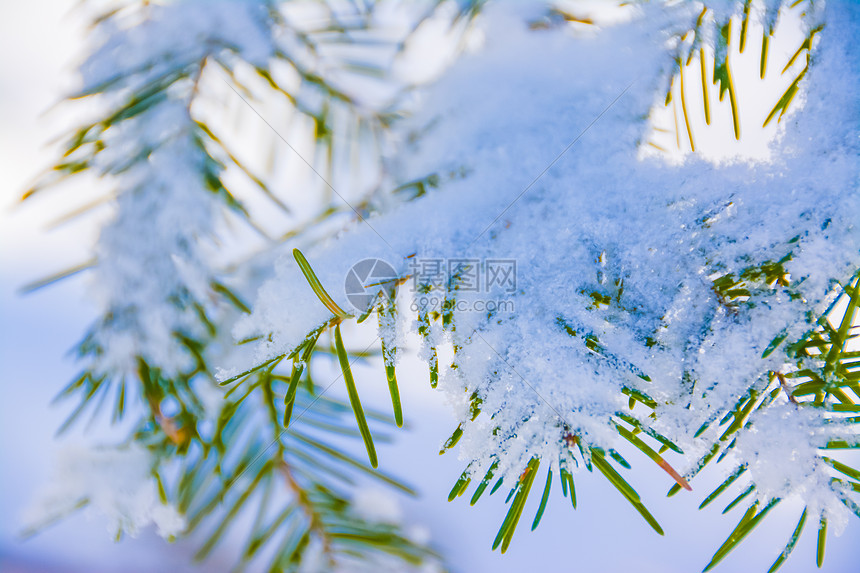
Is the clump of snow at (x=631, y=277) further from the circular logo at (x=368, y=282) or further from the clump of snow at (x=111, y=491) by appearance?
the clump of snow at (x=111, y=491)

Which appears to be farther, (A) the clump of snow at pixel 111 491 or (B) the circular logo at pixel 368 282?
(A) the clump of snow at pixel 111 491

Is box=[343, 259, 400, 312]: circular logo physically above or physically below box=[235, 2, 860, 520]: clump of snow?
above

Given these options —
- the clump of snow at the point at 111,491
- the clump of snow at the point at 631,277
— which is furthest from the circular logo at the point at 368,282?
the clump of snow at the point at 111,491

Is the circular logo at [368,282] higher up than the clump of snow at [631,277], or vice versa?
the circular logo at [368,282]

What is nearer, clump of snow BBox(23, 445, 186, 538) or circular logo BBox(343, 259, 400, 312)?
circular logo BBox(343, 259, 400, 312)

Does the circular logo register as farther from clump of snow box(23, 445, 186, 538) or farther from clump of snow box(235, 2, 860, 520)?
clump of snow box(23, 445, 186, 538)

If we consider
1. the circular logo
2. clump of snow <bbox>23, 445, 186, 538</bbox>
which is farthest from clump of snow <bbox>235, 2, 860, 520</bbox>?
clump of snow <bbox>23, 445, 186, 538</bbox>

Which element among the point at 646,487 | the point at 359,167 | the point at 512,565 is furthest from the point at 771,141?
the point at 512,565
